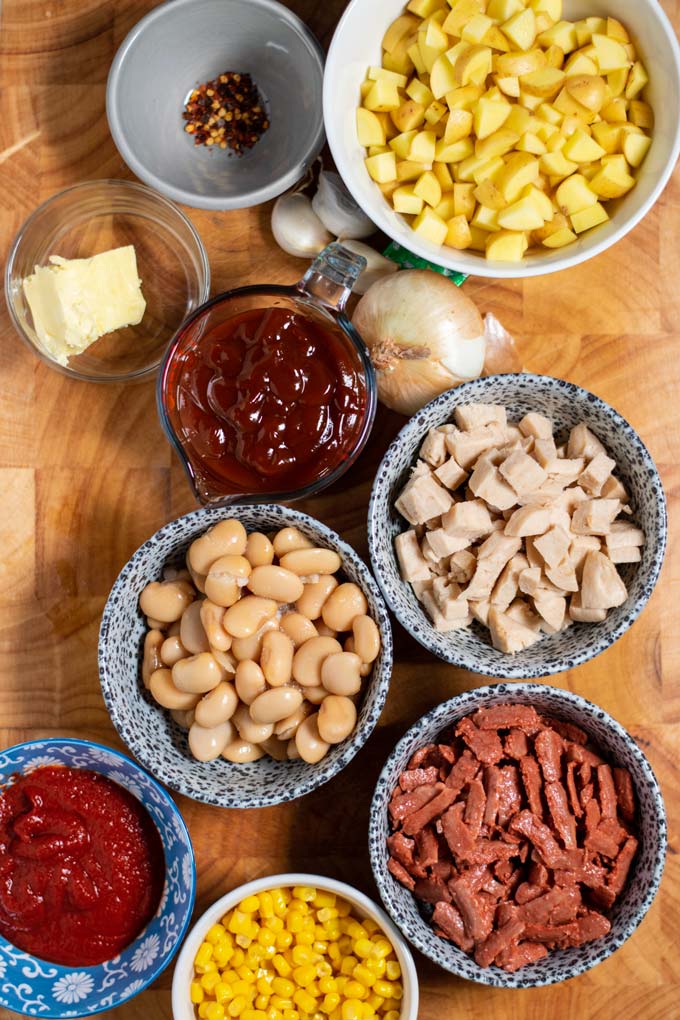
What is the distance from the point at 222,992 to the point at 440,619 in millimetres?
738

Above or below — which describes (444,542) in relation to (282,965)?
above

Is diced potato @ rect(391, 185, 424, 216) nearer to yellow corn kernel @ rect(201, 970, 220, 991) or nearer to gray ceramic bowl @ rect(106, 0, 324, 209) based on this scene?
gray ceramic bowl @ rect(106, 0, 324, 209)

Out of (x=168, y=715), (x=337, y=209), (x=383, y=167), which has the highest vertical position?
(x=383, y=167)

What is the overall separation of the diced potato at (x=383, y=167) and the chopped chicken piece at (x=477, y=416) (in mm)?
427

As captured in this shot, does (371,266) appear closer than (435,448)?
No

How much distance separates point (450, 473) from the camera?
5.47 feet

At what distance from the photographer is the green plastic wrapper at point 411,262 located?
1830 millimetres

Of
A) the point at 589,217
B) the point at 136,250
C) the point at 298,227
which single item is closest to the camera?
the point at 589,217

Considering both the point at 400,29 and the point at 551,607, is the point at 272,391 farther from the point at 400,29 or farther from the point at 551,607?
the point at 400,29

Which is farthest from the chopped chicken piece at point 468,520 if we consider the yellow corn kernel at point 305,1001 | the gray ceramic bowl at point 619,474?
the yellow corn kernel at point 305,1001

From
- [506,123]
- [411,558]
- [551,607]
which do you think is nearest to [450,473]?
[411,558]

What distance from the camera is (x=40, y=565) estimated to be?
1881 millimetres

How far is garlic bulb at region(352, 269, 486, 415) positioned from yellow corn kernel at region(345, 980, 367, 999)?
3.31 feet

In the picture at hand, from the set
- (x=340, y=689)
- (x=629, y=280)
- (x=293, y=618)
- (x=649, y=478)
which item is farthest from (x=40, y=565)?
(x=629, y=280)
